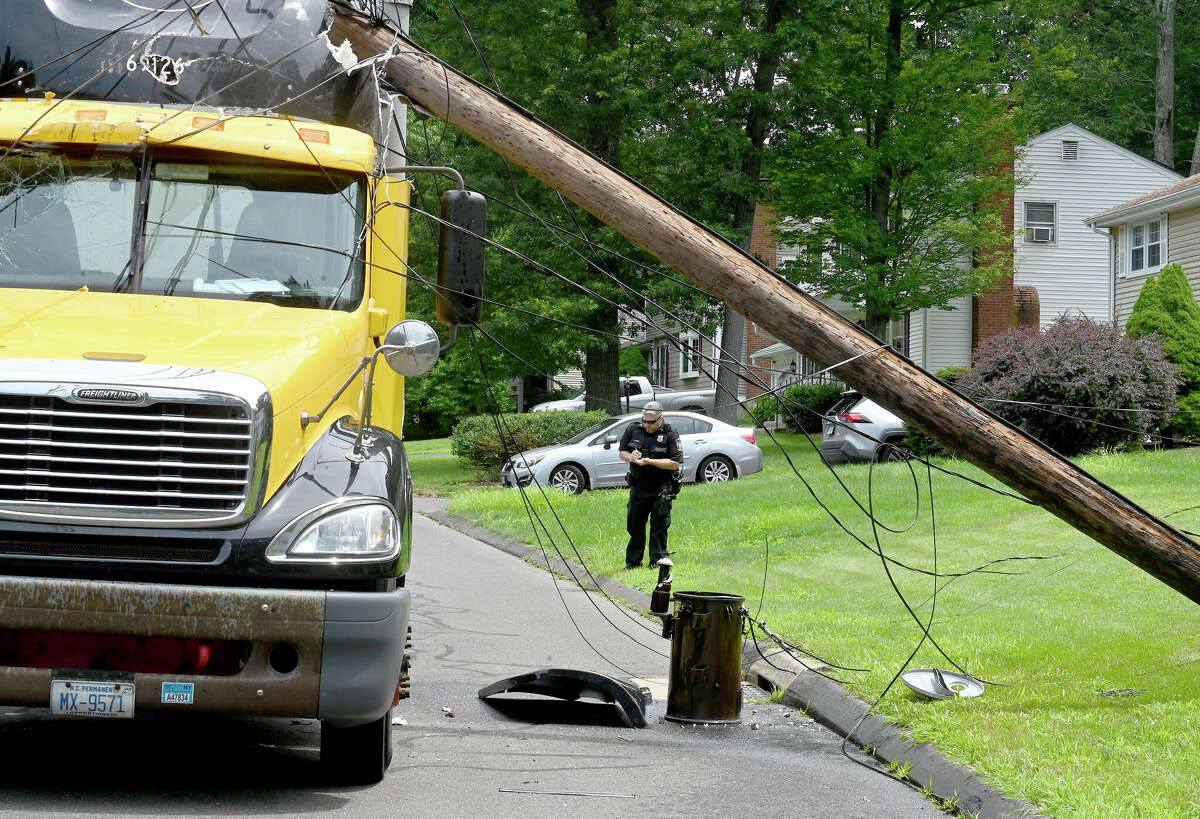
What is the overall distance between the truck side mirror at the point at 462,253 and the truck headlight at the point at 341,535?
202cm

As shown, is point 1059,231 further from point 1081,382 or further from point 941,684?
point 941,684

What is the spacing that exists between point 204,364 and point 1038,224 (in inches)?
1693

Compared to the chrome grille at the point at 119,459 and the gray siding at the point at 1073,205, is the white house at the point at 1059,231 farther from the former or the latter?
the chrome grille at the point at 119,459

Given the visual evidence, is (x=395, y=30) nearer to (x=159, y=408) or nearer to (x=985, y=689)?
(x=159, y=408)

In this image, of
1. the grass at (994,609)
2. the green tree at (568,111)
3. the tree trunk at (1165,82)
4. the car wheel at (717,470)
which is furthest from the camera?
the tree trunk at (1165,82)

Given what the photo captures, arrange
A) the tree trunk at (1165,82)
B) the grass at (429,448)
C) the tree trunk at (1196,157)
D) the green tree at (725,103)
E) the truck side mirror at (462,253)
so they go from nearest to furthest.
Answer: the truck side mirror at (462,253), the green tree at (725,103), the grass at (429,448), the tree trunk at (1165,82), the tree trunk at (1196,157)

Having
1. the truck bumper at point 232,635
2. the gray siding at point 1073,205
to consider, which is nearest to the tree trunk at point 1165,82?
the gray siding at point 1073,205

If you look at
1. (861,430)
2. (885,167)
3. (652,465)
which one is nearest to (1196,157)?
(885,167)

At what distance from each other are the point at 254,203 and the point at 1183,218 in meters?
31.3

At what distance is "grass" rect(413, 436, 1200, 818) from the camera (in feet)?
21.4

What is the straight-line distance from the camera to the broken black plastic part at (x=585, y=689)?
7910 mm

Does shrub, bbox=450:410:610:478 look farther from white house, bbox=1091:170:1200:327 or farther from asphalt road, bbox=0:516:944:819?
asphalt road, bbox=0:516:944:819

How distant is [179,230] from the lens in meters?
6.88

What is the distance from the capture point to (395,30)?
29.7 feet
